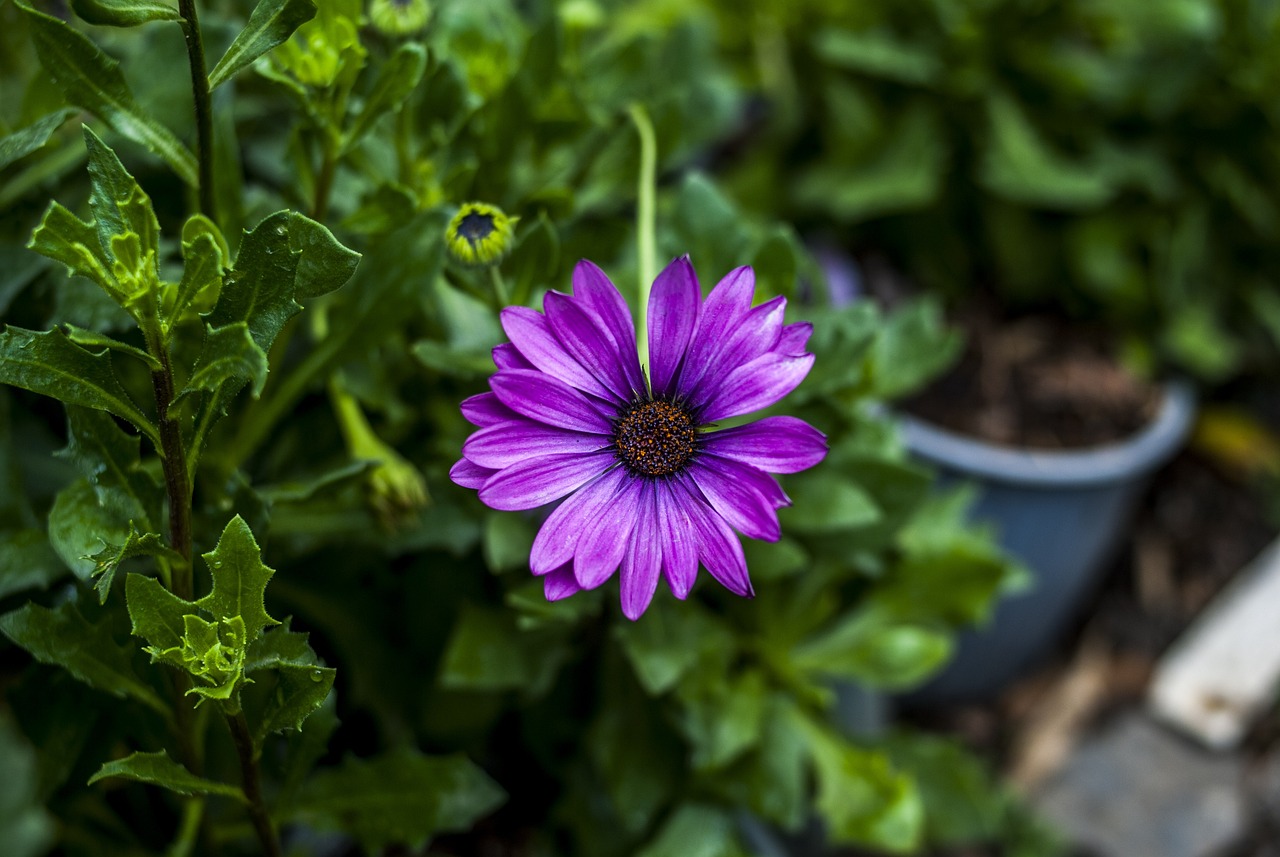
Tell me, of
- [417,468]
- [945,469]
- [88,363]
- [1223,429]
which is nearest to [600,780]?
[417,468]

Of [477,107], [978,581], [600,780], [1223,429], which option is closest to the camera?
[477,107]

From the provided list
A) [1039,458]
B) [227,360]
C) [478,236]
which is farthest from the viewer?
[1039,458]

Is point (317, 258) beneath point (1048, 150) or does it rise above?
above

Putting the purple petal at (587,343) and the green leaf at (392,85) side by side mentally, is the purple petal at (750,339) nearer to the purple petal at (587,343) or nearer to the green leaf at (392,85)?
the purple petal at (587,343)

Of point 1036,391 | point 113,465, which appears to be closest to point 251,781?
point 113,465

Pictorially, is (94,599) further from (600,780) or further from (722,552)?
(600,780)

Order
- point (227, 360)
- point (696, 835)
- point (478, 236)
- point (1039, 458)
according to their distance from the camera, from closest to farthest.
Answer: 1. point (227, 360)
2. point (478, 236)
3. point (696, 835)
4. point (1039, 458)

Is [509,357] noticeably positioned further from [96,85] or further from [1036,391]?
[1036,391]
